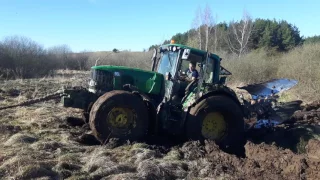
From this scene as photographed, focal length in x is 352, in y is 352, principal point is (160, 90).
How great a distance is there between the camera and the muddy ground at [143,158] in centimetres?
499

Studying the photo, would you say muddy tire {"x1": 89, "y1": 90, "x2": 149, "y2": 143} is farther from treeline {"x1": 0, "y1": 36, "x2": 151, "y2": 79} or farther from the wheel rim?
treeline {"x1": 0, "y1": 36, "x2": 151, "y2": 79}

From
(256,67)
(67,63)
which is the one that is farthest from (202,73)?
(67,63)

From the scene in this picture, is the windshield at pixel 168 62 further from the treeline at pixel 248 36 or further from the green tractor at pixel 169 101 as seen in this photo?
the treeline at pixel 248 36

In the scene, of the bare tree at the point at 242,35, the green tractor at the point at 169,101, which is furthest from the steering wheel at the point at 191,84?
the bare tree at the point at 242,35

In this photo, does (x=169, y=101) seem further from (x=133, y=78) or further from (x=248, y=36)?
(x=248, y=36)

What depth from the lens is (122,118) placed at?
6938 mm

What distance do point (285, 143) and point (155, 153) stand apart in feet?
11.3

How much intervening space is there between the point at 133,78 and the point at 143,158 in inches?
91.8

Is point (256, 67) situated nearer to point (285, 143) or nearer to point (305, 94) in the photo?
point (305, 94)

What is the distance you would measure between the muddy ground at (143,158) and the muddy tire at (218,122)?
1.53 feet

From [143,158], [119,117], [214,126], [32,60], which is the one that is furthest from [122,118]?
[32,60]

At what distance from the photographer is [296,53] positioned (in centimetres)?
1750

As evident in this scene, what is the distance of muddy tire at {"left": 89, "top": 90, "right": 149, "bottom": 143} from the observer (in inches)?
262

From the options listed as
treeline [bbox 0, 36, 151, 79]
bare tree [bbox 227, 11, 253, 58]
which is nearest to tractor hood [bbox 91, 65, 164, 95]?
treeline [bbox 0, 36, 151, 79]
